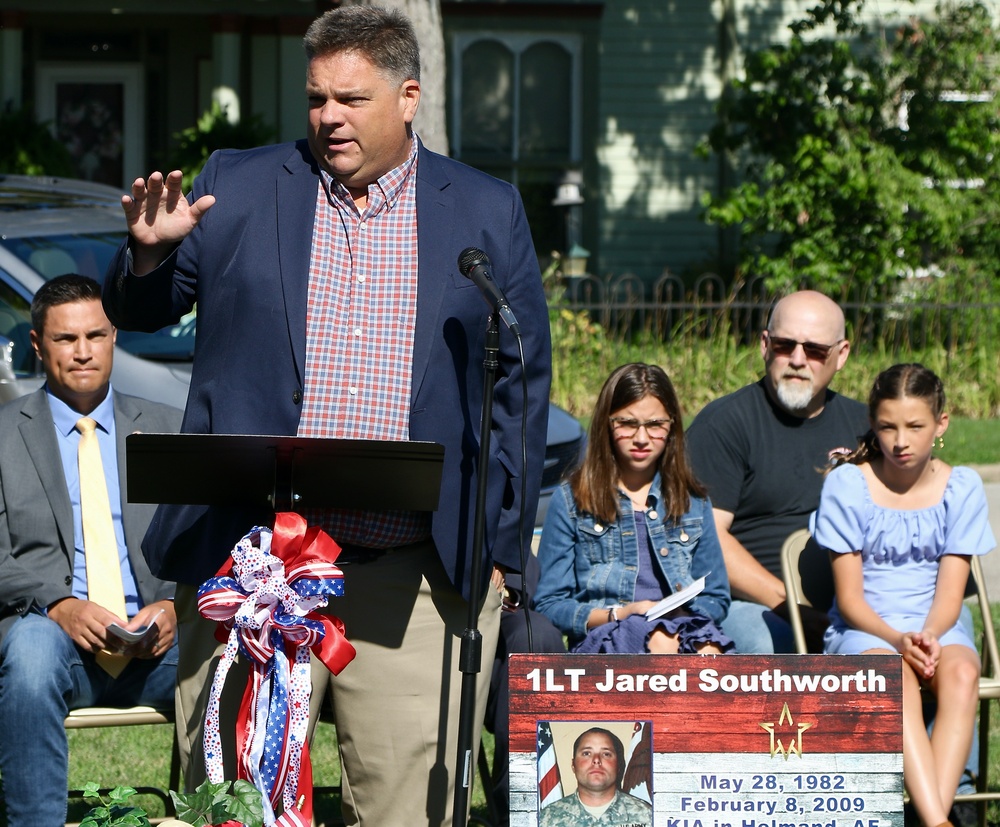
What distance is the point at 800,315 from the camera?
531 centimetres

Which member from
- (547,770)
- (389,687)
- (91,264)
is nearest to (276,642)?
(389,687)

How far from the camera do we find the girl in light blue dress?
4.51m

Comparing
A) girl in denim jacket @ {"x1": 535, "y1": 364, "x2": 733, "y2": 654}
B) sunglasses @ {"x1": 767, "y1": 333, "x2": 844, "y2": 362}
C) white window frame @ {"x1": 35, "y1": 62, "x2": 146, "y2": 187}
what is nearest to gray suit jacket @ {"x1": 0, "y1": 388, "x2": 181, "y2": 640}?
girl in denim jacket @ {"x1": 535, "y1": 364, "x2": 733, "y2": 654}

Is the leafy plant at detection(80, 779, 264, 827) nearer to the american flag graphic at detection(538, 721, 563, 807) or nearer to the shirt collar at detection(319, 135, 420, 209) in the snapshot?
the american flag graphic at detection(538, 721, 563, 807)

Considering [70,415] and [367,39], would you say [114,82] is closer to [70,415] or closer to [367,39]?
[70,415]

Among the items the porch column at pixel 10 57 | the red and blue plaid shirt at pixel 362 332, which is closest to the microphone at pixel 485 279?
the red and blue plaid shirt at pixel 362 332

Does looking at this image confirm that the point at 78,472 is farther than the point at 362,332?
Yes

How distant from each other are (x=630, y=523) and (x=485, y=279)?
1.76 metres

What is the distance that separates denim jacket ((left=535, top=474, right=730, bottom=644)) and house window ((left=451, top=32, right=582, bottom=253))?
1313cm

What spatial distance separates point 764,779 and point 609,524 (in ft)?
4.67

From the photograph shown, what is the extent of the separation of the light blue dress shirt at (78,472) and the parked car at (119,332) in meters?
1.89

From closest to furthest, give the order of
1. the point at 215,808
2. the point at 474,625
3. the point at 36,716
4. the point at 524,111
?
the point at 215,808, the point at 474,625, the point at 36,716, the point at 524,111

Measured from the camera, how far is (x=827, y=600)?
500 cm

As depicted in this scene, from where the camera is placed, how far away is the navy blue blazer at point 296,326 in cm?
325
